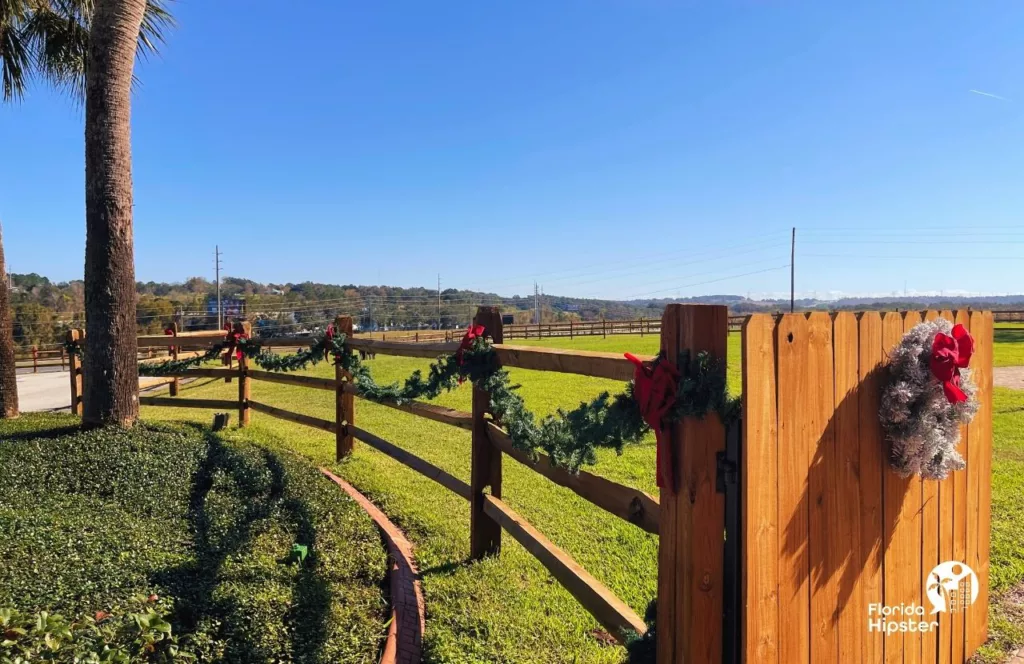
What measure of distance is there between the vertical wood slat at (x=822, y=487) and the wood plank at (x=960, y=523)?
0.83 meters

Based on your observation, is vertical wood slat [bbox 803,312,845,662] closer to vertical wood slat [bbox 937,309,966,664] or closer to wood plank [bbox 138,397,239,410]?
vertical wood slat [bbox 937,309,966,664]

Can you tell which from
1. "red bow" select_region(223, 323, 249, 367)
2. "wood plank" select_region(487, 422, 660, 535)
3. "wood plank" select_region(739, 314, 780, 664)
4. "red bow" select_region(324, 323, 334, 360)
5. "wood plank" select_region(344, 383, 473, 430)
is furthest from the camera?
"red bow" select_region(223, 323, 249, 367)

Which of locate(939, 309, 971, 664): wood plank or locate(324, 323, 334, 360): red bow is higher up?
locate(324, 323, 334, 360): red bow

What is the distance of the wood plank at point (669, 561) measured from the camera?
189 cm

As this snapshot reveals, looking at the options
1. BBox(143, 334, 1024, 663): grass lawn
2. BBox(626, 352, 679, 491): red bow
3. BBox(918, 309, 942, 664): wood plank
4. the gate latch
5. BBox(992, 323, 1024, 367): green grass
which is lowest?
BBox(143, 334, 1024, 663): grass lawn

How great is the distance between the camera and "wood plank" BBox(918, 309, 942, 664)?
2.26m

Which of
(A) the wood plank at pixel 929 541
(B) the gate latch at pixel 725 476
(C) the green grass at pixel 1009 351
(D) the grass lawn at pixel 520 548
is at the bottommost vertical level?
(D) the grass lawn at pixel 520 548

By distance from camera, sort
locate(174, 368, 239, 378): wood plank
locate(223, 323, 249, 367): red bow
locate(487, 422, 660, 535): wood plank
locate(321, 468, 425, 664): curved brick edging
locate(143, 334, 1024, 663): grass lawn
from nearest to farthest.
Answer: locate(487, 422, 660, 535): wood plank → locate(321, 468, 425, 664): curved brick edging → locate(143, 334, 1024, 663): grass lawn → locate(223, 323, 249, 367): red bow → locate(174, 368, 239, 378): wood plank

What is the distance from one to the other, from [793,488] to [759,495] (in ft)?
0.50

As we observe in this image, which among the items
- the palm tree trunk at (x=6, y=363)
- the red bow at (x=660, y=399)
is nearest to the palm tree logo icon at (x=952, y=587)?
the red bow at (x=660, y=399)

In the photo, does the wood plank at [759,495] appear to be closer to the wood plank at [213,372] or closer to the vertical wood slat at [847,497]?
the vertical wood slat at [847,497]

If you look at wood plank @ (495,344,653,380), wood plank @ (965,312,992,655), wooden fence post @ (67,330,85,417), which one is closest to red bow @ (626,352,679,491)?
wood plank @ (495,344,653,380)

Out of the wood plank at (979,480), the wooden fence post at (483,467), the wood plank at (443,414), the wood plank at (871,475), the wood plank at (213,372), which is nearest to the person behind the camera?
the wood plank at (871,475)

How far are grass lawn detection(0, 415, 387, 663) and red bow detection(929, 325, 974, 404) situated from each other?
2.61 m
